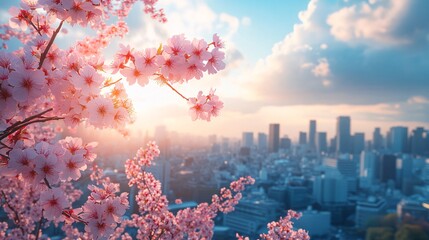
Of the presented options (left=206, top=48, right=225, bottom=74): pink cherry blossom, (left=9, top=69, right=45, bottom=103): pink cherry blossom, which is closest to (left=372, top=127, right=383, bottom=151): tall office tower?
(left=206, top=48, right=225, bottom=74): pink cherry blossom

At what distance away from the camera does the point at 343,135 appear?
119 metres

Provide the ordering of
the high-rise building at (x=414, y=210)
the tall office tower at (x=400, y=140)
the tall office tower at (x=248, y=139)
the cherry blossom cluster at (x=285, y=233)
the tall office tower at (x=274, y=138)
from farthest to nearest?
the tall office tower at (x=248, y=139) → the tall office tower at (x=274, y=138) → the tall office tower at (x=400, y=140) → the high-rise building at (x=414, y=210) → the cherry blossom cluster at (x=285, y=233)

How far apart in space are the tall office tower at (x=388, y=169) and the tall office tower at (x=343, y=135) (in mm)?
40891

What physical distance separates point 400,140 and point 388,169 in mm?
40491

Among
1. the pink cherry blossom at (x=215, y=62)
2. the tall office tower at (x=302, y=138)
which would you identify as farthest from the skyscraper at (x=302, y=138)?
the pink cherry blossom at (x=215, y=62)

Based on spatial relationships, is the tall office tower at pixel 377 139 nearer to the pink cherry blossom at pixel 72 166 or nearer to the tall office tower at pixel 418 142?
the tall office tower at pixel 418 142

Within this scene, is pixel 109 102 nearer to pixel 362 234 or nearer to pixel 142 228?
pixel 142 228

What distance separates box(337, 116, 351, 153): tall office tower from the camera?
119 meters

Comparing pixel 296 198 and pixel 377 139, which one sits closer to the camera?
pixel 296 198

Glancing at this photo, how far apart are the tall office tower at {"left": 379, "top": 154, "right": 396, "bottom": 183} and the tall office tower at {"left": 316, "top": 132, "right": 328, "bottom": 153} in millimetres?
48944

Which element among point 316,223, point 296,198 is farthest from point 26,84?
point 296,198

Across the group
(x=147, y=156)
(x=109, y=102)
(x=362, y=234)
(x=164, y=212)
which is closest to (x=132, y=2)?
(x=147, y=156)

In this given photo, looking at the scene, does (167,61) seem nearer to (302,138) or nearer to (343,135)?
(343,135)

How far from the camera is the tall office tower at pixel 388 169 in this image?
250ft
